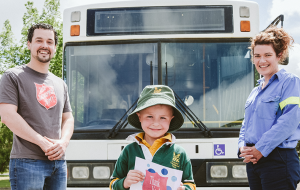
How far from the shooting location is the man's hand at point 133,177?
6.00ft

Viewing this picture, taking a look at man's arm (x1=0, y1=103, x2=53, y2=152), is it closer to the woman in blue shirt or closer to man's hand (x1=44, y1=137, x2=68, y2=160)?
man's hand (x1=44, y1=137, x2=68, y2=160)

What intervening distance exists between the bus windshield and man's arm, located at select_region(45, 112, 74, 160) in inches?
35.8

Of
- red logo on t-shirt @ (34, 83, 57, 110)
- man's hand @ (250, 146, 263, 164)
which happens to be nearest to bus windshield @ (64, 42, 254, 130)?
red logo on t-shirt @ (34, 83, 57, 110)

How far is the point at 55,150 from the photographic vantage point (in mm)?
2369

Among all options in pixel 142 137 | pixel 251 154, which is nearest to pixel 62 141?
pixel 142 137

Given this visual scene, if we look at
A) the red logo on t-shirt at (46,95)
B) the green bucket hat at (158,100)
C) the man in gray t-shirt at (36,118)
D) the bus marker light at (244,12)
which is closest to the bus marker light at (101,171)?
the man in gray t-shirt at (36,118)

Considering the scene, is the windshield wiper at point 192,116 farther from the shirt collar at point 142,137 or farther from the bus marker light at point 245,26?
→ the shirt collar at point 142,137

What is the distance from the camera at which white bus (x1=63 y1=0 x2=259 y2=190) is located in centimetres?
353

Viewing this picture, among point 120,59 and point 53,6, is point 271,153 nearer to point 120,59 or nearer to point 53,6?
point 120,59

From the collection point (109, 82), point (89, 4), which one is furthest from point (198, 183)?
point (89, 4)

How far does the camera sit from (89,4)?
390cm

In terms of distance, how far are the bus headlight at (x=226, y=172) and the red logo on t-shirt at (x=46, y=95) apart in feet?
→ 5.99

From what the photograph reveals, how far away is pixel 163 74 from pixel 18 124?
1787 mm

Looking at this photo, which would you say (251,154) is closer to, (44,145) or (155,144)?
(155,144)
